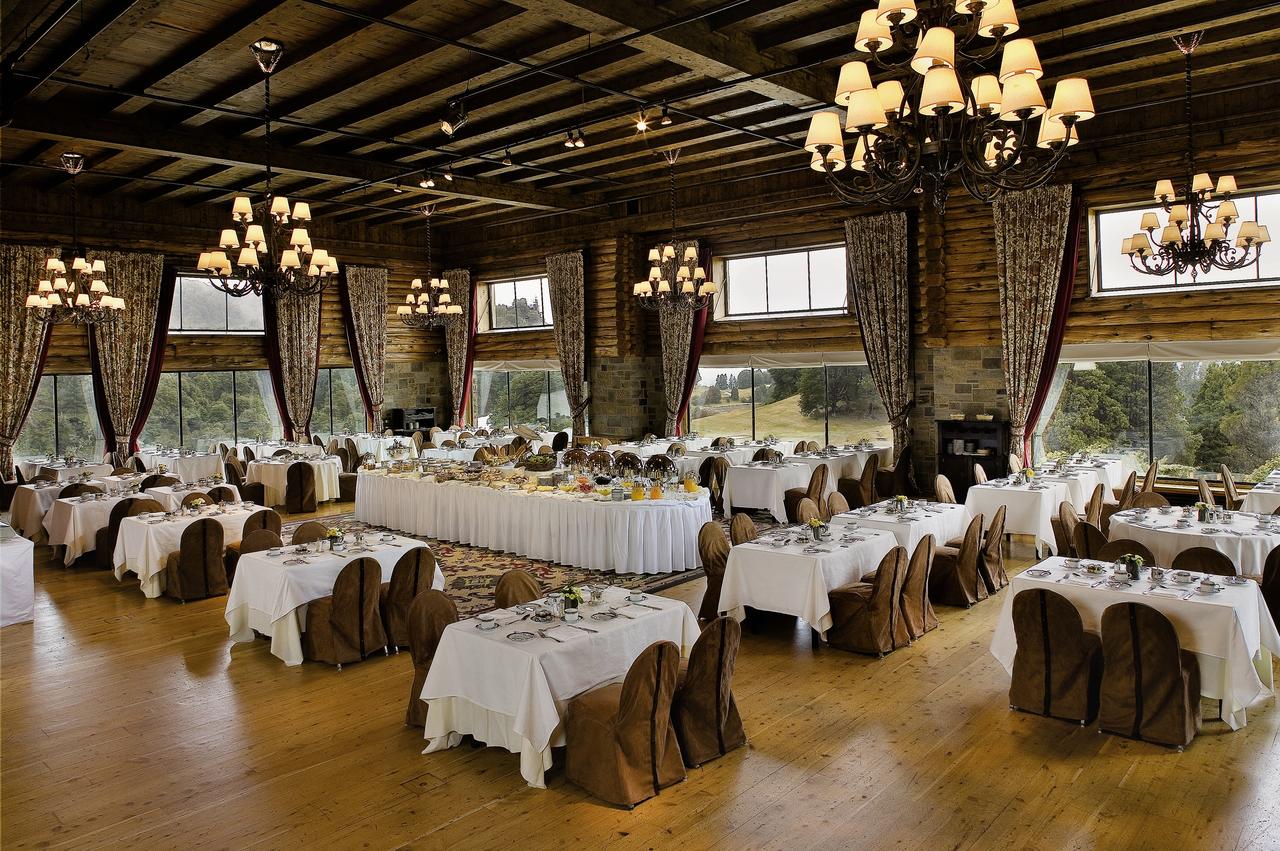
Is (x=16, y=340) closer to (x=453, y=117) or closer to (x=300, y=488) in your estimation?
(x=300, y=488)

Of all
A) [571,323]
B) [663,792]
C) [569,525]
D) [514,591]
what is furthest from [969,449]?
[663,792]

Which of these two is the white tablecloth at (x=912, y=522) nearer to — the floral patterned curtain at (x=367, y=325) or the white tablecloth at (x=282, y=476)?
the white tablecloth at (x=282, y=476)

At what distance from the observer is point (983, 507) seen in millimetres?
10797

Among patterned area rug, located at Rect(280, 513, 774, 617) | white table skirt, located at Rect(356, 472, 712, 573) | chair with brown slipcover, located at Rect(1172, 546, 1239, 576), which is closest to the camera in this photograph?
chair with brown slipcover, located at Rect(1172, 546, 1239, 576)

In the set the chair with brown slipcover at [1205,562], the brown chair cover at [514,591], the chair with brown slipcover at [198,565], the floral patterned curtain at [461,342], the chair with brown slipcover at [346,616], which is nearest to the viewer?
the brown chair cover at [514,591]

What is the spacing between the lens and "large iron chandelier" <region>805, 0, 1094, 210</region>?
4633 millimetres

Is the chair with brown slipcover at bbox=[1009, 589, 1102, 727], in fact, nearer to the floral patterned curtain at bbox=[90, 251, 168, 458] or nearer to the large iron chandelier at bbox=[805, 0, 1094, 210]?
the large iron chandelier at bbox=[805, 0, 1094, 210]

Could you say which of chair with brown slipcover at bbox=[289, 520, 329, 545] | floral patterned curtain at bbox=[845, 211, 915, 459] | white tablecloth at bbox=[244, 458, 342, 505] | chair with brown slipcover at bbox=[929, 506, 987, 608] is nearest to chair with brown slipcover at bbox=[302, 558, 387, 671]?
chair with brown slipcover at bbox=[289, 520, 329, 545]

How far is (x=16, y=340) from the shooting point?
14859 millimetres

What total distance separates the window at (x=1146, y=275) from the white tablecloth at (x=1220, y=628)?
21.7ft

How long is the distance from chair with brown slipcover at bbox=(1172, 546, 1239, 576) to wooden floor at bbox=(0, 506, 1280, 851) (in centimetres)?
116

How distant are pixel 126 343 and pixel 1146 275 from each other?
682 inches

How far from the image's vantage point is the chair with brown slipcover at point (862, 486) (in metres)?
13.2

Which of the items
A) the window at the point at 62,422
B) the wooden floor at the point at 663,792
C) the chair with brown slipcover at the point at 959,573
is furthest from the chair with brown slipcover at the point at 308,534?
the window at the point at 62,422
